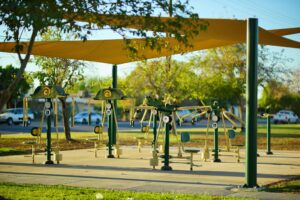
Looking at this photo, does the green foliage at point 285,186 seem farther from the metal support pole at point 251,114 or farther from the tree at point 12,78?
the tree at point 12,78

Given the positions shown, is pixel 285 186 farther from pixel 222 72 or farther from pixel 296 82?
pixel 296 82

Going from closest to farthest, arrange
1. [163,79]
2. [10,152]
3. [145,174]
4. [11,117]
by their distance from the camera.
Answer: [145,174], [10,152], [163,79], [11,117]

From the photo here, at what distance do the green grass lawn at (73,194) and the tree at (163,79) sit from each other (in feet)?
61.0

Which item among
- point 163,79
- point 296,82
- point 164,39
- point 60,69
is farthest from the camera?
point 296,82

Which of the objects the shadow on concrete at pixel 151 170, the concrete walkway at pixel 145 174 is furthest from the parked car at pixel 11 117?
the shadow on concrete at pixel 151 170

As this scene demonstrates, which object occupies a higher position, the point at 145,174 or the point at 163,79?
the point at 163,79

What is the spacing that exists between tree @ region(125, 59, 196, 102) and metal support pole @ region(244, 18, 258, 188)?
17738 millimetres

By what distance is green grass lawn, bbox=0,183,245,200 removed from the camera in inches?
346

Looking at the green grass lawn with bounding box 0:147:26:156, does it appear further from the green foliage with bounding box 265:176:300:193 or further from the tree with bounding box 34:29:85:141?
the green foliage with bounding box 265:176:300:193

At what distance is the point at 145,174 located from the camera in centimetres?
1284

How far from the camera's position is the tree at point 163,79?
29875 millimetres

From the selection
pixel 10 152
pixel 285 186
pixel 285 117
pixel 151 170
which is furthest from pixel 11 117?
pixel 285 186

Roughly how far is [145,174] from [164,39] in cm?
A: 330

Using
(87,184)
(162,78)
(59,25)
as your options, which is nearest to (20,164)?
(87,184)
